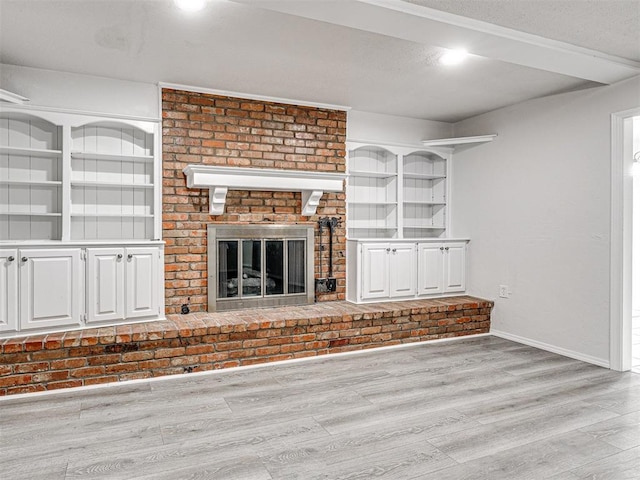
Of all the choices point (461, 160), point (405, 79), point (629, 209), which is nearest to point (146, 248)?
point (405, 79)

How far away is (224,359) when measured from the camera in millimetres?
3713

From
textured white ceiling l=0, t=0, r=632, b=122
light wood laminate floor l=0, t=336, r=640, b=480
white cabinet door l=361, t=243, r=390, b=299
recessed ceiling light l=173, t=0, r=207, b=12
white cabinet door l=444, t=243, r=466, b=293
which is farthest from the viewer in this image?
white cabinet door l=444, t=243, r=466, b=293

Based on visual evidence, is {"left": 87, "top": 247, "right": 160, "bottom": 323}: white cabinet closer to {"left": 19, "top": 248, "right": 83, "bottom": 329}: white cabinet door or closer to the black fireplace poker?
{"left": 19, "top": 248, "right": 83, "bottom": 329}: white cabinet door

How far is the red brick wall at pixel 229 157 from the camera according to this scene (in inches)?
160

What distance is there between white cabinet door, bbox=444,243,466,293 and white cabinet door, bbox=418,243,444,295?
71 mm

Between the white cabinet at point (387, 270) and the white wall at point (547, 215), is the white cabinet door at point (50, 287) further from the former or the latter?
the white wall at point (547, 215)

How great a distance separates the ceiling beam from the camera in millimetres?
2332

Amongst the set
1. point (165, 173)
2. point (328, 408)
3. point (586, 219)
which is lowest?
point (328, 408)

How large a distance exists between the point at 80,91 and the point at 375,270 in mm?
3204

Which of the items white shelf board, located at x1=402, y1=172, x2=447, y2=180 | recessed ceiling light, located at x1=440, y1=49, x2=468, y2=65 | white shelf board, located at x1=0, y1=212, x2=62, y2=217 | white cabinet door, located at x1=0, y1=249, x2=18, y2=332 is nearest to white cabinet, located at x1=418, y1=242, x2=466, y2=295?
white shelf board, located at x1=402, y1=172, x2=447, y2=180

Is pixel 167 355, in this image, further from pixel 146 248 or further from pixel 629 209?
pixel 629 209

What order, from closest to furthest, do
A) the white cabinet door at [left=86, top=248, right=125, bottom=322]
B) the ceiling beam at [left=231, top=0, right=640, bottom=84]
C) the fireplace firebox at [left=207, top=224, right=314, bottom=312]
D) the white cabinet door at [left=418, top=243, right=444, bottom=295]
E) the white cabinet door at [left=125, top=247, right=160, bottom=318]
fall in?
the ceiling beam at [left=231, top=0, right=640, bottom=84] < the white cabinet door at [left=86, top=248, right=125, bottom=322] < the white cabinet door at [left=125, top=247, right=160, bottom=318] < the fireplace firebox at [left=207, top=224, right=314, bottom=312] < the white cabinet door at [left=418, top=243, right=444, bottom=295]

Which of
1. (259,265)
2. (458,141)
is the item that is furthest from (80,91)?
(458,141)

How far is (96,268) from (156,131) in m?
1.31
